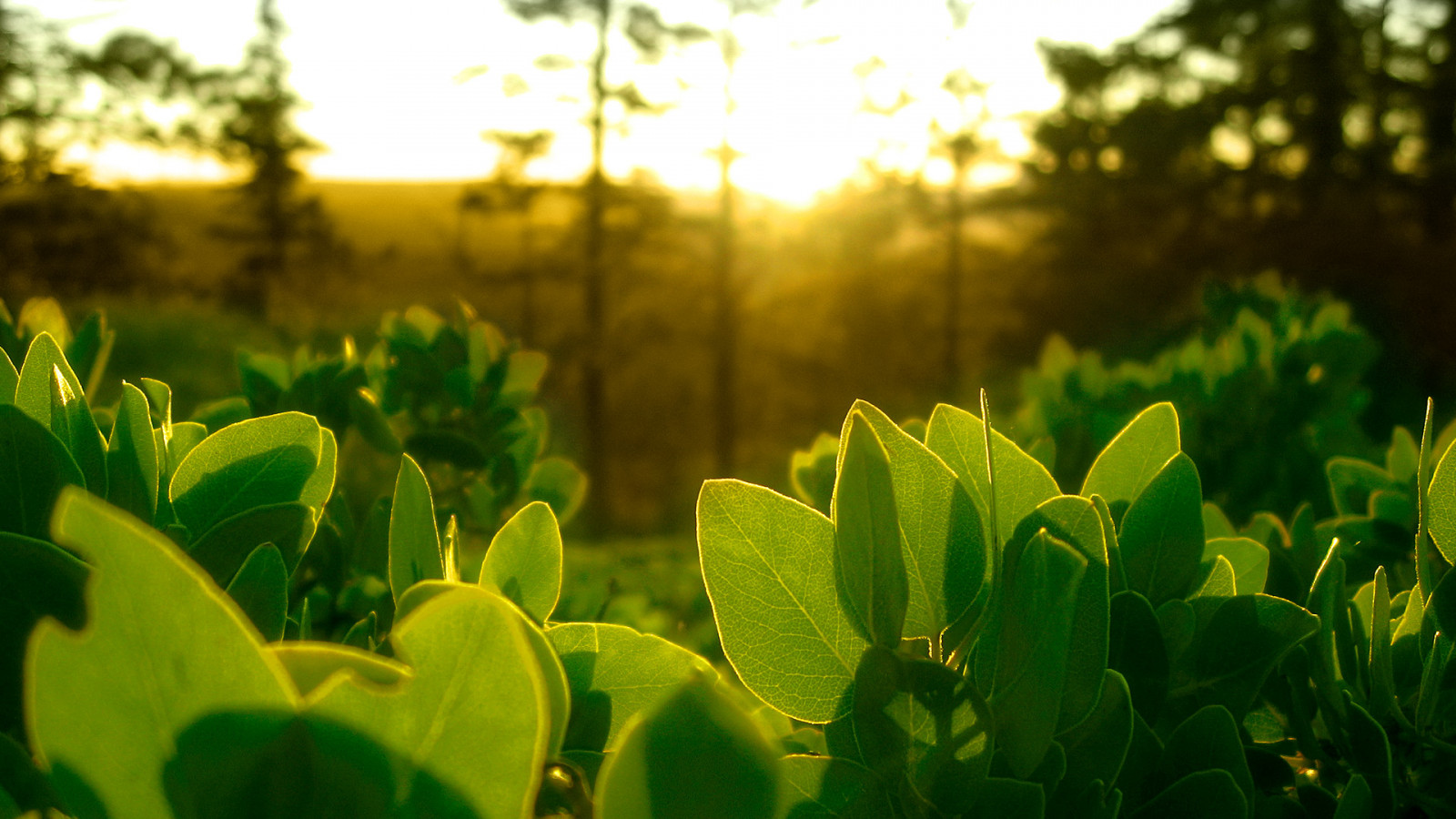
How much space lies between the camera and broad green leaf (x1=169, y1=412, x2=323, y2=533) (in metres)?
0.74

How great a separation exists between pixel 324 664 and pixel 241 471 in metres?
0.37

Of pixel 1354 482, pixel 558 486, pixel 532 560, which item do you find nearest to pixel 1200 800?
pixel 532 560

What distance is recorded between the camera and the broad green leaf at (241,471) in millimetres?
738

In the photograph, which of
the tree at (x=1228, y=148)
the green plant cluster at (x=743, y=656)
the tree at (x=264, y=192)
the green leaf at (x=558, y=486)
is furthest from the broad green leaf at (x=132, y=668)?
the tree at (x=264, y=192)

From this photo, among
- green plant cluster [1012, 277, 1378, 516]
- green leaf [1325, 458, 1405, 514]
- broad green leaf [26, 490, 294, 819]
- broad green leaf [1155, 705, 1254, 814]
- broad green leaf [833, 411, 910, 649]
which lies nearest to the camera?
broad green leaf [26, 490, 294, 819]

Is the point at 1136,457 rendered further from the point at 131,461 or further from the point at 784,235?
the point at 784,235

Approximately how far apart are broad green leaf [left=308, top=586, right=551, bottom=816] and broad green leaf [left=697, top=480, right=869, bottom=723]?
173 mm

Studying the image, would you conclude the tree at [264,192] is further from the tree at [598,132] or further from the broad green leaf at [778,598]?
the broad green leaf at [778,598]

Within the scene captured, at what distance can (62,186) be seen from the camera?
2014 cm

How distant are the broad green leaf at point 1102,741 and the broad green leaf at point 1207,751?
66mm

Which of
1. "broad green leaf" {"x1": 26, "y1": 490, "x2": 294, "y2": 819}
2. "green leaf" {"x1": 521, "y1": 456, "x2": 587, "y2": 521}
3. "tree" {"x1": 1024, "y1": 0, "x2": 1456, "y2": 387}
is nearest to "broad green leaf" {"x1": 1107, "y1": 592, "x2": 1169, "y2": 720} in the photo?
"broad green leaf" {"x1": 26, "y1": 490, "x2": 294, "y2": 819}

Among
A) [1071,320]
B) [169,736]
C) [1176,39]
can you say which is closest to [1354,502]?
[169,736]

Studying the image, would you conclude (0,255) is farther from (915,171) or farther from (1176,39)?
(1176,39)

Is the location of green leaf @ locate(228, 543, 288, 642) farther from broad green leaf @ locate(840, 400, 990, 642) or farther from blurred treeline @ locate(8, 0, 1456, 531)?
blurred treeline @ locate(8, 0, 1456, 531)
